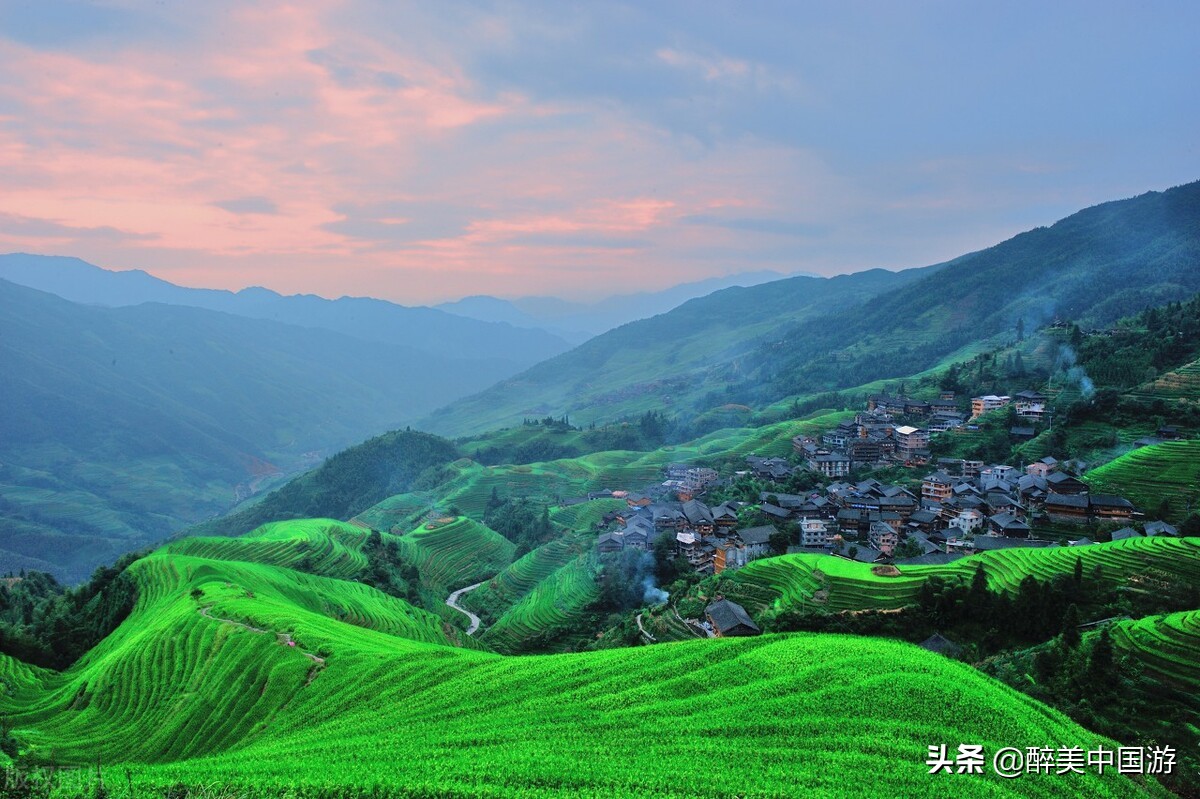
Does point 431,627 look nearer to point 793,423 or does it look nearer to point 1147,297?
point 793,423

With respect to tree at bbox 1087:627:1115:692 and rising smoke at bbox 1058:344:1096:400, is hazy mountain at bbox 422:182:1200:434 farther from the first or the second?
tree at bbox 1087:627:1115:692

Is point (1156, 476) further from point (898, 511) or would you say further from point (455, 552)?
point (455, 552)

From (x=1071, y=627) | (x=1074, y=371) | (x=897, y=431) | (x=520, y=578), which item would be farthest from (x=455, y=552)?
(x=1074, y=371)

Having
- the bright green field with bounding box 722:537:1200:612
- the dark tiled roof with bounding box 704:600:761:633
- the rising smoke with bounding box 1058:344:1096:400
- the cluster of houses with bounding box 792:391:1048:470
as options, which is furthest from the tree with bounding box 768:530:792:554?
the rising smoke with bounding box 1058:344:1096:400

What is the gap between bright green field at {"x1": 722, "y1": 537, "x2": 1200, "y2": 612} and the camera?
34.5 m

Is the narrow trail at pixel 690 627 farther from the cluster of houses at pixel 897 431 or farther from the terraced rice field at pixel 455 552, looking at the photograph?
the cluster of houses at pixel 897 431

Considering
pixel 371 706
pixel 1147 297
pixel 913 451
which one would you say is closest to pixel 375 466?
pixel 913 451

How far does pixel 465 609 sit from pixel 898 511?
132 feet

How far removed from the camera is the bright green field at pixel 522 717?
19.0 metres

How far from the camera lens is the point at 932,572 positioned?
124 ft

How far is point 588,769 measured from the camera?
19594 millimetres

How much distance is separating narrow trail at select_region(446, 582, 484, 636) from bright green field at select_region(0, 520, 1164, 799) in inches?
855

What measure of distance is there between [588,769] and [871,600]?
22666 mm

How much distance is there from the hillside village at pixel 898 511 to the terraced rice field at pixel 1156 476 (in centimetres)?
230
